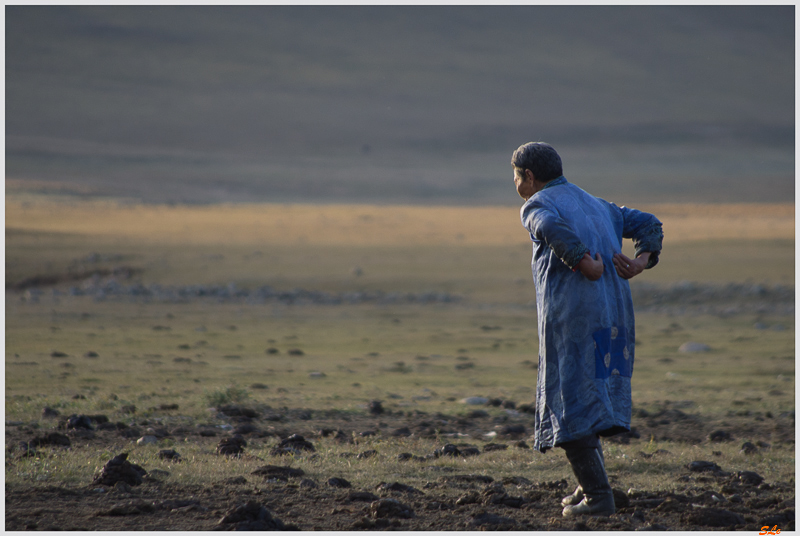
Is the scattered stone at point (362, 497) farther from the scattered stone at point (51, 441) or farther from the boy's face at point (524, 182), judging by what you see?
the scattered stone at point (51, 441)

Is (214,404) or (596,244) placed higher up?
(596,244)

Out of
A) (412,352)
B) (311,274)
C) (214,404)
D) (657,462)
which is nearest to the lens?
(657,462)

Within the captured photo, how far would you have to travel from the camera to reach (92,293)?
35969mm

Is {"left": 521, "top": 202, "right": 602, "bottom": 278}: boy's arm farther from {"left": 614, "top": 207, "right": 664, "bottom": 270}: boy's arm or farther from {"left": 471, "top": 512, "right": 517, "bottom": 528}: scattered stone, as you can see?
{"left": 471, "top": 512, "right": 517, "bottom": 528}: scattered stone

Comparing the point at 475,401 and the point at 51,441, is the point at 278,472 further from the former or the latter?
the point at 475,401

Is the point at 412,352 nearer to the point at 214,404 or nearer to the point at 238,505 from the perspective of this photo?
the point at 214,404

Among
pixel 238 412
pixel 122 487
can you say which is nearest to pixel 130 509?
pixel 122 487

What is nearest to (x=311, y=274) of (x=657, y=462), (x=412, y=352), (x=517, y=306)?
(x=517, y=306)

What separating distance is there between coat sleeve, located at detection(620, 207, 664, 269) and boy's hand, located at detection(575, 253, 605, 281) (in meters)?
0.51

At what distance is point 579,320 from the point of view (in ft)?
14.5

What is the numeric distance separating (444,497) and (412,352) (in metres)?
13.5

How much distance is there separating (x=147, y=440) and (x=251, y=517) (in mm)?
3107

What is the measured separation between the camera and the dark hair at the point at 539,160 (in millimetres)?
4691

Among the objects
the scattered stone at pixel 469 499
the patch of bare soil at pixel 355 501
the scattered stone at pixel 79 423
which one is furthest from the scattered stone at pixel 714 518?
the scattered stone at pixel 79 423
